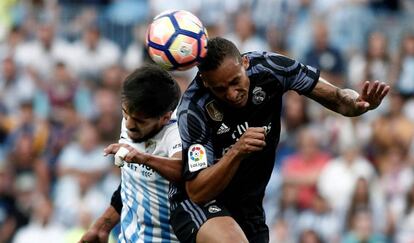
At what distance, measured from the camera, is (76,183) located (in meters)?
15.1

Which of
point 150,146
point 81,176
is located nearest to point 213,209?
point 150,146

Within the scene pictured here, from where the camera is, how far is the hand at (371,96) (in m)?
8.18

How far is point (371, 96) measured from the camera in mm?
8273

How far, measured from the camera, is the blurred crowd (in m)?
13.8

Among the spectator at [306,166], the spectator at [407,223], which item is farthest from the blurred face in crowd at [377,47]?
the spectator at [407,223]

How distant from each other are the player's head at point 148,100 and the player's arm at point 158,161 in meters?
0.29

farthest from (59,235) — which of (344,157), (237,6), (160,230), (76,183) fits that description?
(160,230)

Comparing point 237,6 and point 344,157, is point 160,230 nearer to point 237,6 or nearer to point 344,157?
point 344,157

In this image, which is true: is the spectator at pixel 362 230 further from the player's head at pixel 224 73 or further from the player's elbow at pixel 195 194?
the player's head at pixel 224 73

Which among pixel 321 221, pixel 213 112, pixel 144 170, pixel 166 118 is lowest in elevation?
pixel 321 221

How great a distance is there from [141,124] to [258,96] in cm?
85

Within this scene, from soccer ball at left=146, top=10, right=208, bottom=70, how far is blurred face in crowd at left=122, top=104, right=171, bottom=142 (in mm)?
420

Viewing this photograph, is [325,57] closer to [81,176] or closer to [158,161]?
[81,176]

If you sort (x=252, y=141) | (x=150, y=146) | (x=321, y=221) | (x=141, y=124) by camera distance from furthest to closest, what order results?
(x=321, y=221), (x=150, y=146), (x=141, y=124), (x=252, y=141)
